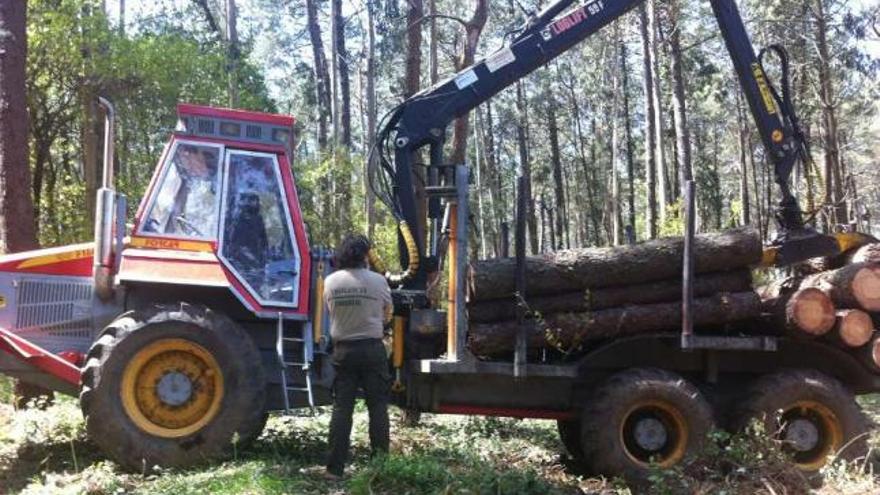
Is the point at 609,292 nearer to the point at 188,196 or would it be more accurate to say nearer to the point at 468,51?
the point at 188,196

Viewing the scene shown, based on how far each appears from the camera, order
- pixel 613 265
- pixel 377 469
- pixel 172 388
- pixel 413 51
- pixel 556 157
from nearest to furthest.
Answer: pixel 377 469 → pixel 172 388 → pixel 613 265 → pixel 413 51 → pixel 556 157

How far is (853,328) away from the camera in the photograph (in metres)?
7.37

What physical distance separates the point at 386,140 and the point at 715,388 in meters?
4.01

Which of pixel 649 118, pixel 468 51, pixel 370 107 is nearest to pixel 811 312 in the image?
pixel 468 51

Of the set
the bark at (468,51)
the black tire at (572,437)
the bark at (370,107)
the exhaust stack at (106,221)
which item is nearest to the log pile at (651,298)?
the black tire at (572,437)

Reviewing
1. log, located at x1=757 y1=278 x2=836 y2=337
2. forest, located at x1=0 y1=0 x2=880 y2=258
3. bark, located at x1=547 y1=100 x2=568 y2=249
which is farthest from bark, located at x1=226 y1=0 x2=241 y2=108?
bark, located at x1=547 y1=100 x2=568 y2=249

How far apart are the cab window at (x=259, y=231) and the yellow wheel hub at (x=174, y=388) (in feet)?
2.45

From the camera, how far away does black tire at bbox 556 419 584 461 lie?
294 inches

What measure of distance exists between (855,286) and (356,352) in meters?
4.65

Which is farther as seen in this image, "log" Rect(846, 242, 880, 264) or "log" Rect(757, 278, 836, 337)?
"log" Rect(846, 242, 880, 264)

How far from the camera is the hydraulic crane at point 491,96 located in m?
8.04

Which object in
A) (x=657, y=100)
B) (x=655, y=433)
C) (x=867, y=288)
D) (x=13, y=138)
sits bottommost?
(x=655, y=433)

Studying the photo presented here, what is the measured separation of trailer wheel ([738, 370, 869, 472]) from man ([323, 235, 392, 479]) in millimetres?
3378

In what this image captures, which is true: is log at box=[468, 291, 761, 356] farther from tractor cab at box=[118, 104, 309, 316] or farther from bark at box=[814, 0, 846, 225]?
bark at box=[814, 0, 846, 225]
